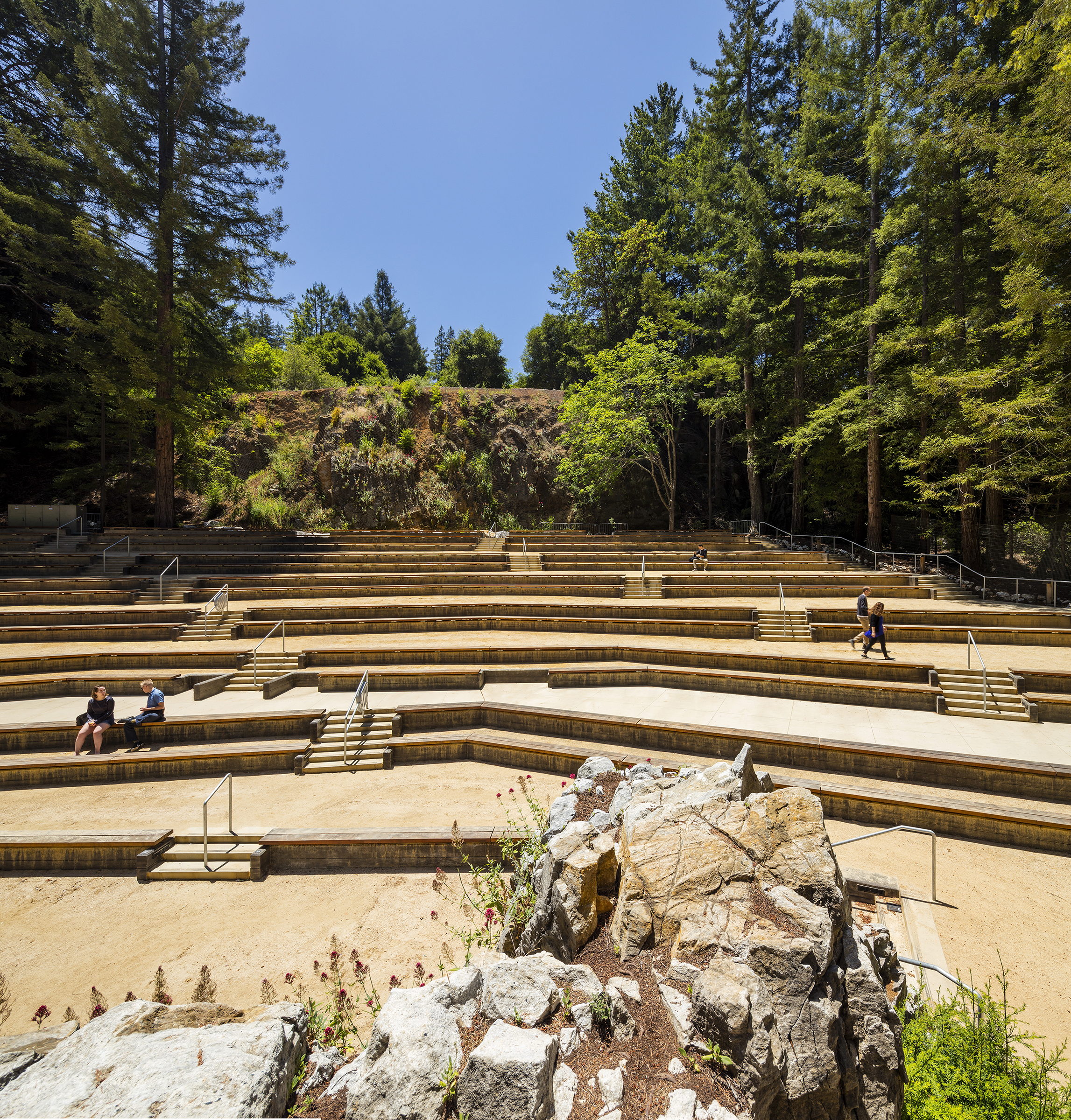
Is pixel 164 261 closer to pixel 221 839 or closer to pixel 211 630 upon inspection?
pixel 211 630

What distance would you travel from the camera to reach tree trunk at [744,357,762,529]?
26812 millimetres

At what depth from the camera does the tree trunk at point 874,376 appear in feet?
69.5

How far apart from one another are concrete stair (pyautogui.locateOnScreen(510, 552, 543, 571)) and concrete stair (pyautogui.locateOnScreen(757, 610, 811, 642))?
973 centimetres

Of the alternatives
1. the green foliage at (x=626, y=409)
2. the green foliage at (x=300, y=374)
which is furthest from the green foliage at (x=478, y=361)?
the green foliage at (x=626, y=409)

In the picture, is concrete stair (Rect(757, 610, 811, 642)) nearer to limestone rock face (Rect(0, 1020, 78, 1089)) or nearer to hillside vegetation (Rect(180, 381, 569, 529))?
limestone rock face (Rect(0, 1020, 78, 1089))

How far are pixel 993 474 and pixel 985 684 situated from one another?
9.94 m

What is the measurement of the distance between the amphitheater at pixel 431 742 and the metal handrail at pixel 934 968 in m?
0.10

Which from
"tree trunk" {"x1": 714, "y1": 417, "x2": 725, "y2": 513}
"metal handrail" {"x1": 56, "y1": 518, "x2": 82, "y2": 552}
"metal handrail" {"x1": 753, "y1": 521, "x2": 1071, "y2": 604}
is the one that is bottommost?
"metal handrail" {"x1": 753, "y1": 521, "x2": 1071, "y2": 604}

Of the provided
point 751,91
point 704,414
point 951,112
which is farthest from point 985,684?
point 751,91

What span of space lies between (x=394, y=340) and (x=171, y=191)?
3393 cm

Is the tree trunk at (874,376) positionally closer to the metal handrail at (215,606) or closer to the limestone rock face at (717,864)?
the limestone rock face at (717,864)

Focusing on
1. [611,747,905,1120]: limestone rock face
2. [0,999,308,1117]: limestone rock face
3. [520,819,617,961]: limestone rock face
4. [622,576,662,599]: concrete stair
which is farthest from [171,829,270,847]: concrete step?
[622,576,662,599]: concrete stair

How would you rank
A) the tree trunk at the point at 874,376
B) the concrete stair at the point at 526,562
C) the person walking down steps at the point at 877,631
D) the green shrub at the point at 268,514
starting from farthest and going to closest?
the green shrub at the point at 268,514 → the concrete stair at the point at 526,562 → the tree trunk at the point at 874,376 → the person walking down steps at the point at 877,631

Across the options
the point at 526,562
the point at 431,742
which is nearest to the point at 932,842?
the point at 431,742
